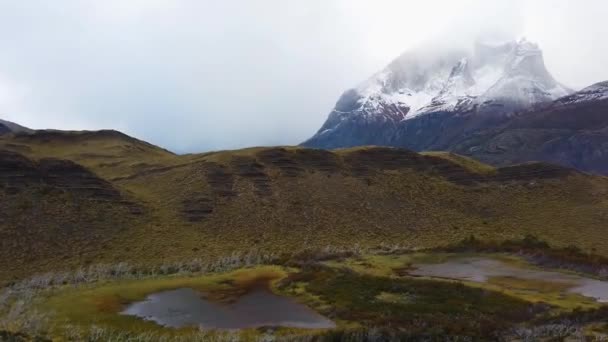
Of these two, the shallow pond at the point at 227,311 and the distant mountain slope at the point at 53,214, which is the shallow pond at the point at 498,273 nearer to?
the shallow pond at the point at 227,311

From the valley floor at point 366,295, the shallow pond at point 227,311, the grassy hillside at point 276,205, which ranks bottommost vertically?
the shallow pond at point 227,311

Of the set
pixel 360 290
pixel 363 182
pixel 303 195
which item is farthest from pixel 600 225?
pixel 360 290

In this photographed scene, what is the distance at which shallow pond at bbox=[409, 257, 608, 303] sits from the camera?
46406 millimetres

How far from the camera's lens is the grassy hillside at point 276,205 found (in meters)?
72.2

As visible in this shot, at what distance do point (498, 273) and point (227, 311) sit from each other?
89.0ft

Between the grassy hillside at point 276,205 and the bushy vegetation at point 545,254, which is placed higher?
the grassy hillside at point 276,205

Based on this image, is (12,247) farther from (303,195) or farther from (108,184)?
(303,195)

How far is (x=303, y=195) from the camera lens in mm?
95188

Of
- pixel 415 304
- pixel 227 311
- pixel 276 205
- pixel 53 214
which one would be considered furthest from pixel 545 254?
pixel 53 214

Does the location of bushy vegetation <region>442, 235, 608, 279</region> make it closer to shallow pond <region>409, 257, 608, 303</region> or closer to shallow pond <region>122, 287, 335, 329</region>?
shallow pond <region>409, 257, 608, 303</region>

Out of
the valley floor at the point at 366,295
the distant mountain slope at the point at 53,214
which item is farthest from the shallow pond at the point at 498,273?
the distant mountain slope at the point at 53,214

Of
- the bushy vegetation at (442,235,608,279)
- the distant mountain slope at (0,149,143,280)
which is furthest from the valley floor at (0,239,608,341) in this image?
the distant mountain slope at (0,149,143,280)

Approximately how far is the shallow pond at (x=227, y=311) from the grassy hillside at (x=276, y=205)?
22.4m

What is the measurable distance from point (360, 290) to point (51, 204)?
5264cm
